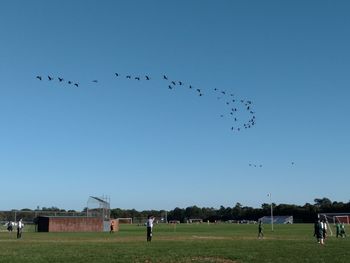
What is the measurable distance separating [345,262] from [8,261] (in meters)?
13.3

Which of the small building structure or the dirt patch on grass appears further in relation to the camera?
the small building structure

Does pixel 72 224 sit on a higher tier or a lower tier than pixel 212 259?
higher

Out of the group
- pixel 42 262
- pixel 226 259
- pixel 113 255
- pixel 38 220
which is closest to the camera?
pixel 42 262

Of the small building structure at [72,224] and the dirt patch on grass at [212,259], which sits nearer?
the dirt patch on grass at [212,259]

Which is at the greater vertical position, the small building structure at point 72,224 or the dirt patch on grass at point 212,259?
the small building structure at point 72,224

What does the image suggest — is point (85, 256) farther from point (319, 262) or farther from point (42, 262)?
point (319, 262)

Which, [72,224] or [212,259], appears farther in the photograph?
[72,224]

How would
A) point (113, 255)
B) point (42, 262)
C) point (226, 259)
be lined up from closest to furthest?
point (42, 262), point (226, 259), point (113, 255)

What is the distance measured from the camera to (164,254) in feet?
86.2

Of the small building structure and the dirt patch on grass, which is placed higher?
the small building structure

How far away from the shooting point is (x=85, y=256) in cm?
2522

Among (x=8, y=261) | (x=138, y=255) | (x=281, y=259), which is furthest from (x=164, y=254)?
(x=8, y=261)

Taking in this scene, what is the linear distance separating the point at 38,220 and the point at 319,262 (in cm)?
7029

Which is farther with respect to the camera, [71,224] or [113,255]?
[71,224]
